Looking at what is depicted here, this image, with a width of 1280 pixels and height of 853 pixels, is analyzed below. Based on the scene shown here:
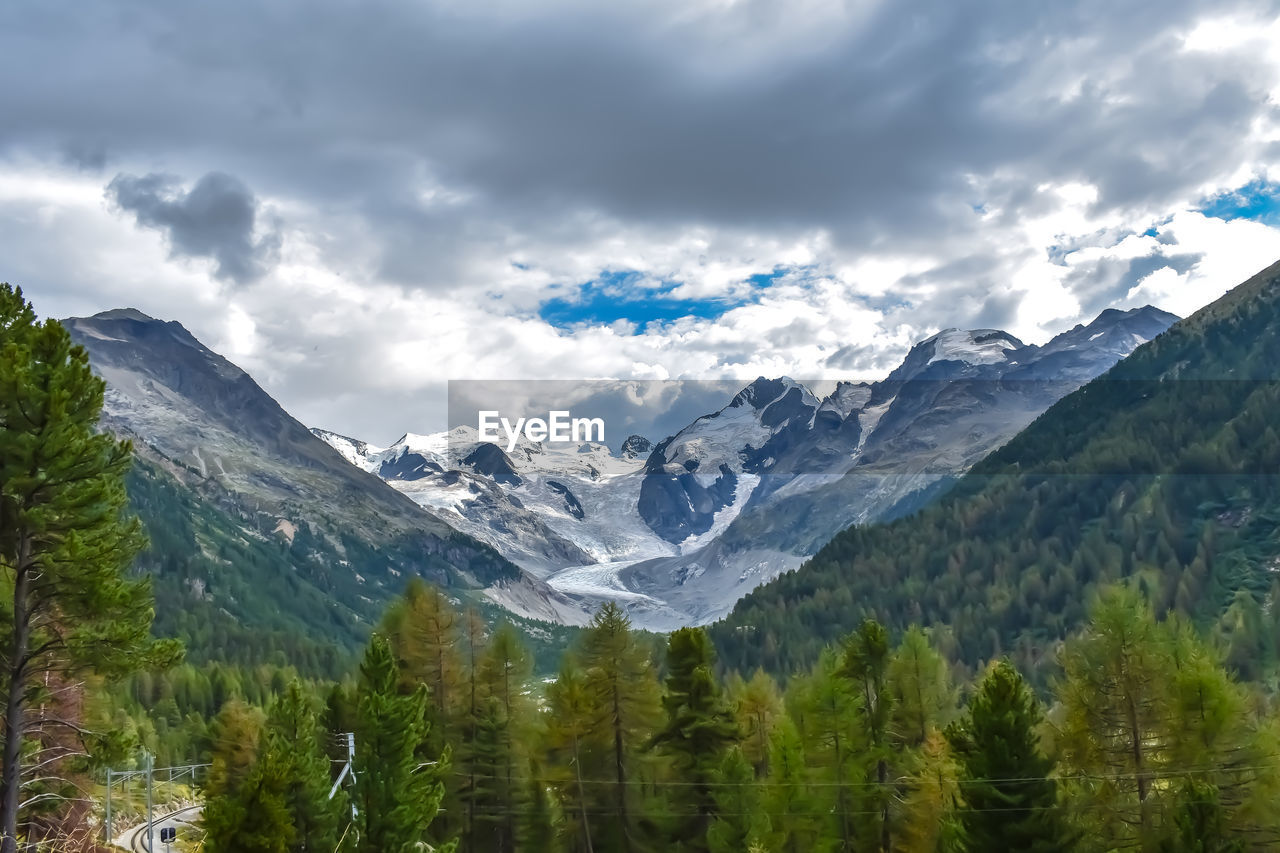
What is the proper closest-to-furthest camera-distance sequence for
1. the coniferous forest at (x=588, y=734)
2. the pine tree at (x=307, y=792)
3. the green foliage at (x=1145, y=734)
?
the coniferous forest at (x=588, y=734)
the pine tree at (x=307, y=792)
the green foliage at (x=1145, y=734)

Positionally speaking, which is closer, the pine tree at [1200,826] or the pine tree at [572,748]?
the pine tree at [1200,826]

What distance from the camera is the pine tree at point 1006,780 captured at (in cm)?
4216

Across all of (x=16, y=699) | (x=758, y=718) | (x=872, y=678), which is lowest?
(x=758, y=718)

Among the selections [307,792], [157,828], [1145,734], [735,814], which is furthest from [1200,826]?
[157,828]

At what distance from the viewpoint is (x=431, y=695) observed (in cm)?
6469

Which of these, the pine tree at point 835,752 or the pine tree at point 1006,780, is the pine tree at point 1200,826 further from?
the pine tree at point 835,752

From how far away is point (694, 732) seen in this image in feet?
192

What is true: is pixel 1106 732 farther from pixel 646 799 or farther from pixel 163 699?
pixel 163 699

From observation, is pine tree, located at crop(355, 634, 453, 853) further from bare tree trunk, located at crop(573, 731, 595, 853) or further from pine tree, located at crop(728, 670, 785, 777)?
pine tree, located at crop(728, 670, 785, 777)

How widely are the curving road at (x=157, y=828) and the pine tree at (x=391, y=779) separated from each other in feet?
83.5

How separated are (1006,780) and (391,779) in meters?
25.3

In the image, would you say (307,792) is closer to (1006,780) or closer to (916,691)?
(1006,780)

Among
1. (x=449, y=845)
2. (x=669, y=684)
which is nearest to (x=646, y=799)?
(x=669, y=684)

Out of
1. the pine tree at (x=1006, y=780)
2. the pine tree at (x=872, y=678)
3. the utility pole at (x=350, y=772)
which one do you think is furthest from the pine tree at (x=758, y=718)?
the utility pole at (x=350, y=772)
